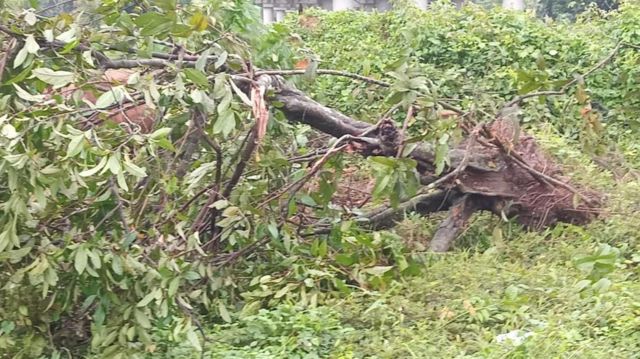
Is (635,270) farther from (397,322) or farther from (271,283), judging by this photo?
(271,283)

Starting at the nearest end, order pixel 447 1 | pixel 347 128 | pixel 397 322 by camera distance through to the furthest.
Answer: pixel 397 322 → pixel 347 128 → pixel 447 1

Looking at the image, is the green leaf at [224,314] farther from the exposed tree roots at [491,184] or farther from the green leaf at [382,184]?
the exposed tree roots at [491,184]

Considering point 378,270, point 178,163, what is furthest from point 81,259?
point 378,270

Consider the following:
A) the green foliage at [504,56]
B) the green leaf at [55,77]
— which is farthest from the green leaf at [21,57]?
the green foliage at [504,56]

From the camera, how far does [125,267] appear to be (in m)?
2.69

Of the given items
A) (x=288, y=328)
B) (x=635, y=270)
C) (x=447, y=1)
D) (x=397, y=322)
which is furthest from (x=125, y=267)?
(x=447, y=1)

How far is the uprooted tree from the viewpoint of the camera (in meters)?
2.65

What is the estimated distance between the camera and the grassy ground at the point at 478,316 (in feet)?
9.03

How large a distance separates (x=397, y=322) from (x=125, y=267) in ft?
3.62

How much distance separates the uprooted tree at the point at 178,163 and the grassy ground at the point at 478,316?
1.03 feet

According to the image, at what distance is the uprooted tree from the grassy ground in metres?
0.31

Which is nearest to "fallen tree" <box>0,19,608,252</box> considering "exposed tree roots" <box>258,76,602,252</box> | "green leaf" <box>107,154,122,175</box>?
"exposed tree roots" <box>258,76,602,252</box>

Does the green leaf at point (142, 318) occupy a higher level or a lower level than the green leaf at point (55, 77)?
lower

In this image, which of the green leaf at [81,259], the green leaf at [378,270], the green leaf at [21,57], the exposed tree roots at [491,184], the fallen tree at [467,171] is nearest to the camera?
the green leaf at [81,259]
